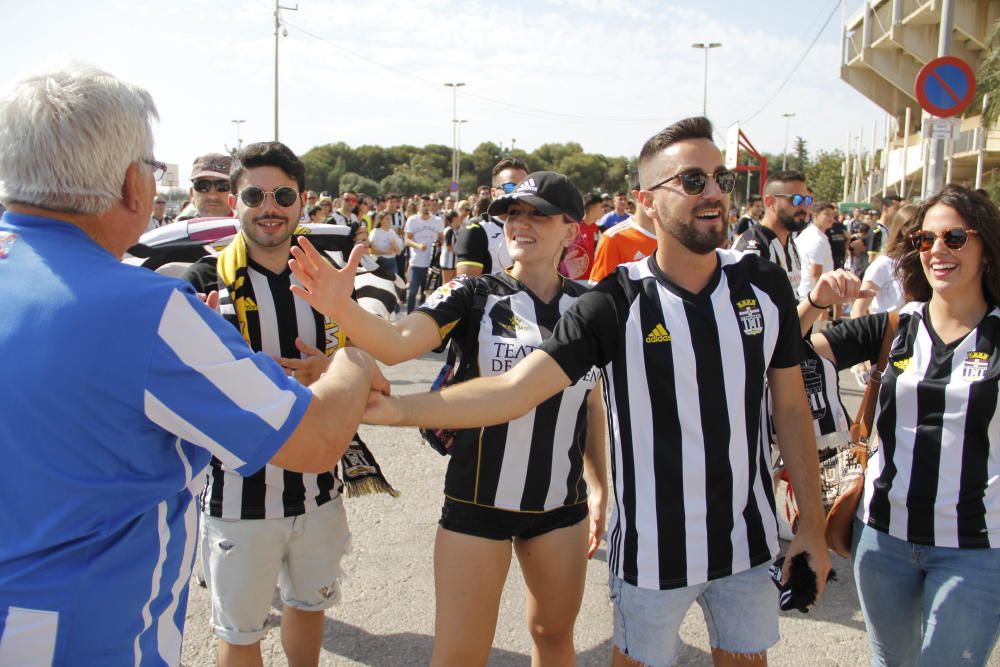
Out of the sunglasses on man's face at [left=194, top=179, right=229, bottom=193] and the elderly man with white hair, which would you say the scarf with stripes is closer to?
the elderly man with white hair

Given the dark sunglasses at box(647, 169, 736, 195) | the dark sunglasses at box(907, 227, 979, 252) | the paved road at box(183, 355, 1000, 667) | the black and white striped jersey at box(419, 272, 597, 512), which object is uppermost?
the dark sunglasses at box(647, 169, 736, 195)

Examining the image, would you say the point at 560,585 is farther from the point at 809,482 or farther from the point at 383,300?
the point at 383,300

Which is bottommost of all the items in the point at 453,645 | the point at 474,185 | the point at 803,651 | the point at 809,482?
the point at 803,651

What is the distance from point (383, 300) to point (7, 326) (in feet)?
6.22

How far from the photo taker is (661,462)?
7.40 ft

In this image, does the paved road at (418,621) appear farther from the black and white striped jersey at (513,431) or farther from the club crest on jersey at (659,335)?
the club crest on jersey at (659,335)

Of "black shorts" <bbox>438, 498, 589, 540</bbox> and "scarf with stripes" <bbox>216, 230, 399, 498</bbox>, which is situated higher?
"scarf with stripes" <bbox>216, 230, 399, 498</bbox>

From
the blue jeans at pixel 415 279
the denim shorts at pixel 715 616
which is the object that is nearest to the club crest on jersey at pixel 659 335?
the denim shorts at pixel 715 616

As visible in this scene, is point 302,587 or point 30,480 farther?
point 302,587

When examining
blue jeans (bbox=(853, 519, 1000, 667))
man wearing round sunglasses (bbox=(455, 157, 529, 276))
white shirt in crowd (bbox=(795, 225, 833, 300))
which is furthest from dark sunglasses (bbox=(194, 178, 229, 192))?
white shirt in crowd (bbox=(795, 225, 833, 300))

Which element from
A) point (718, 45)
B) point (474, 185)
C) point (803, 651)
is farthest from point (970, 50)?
point (474, 185)

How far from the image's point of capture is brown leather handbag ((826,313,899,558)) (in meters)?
2.71

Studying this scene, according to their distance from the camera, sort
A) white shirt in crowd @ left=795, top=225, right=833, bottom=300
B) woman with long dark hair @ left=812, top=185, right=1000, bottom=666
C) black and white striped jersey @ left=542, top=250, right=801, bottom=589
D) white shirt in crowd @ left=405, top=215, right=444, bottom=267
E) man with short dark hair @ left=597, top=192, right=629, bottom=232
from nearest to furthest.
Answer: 1. black and white striped jersey @ left=542, top=250, right=801, bottom=589
2. woman with long dark hair @ left=812, top=185, right=1000, bottom=666
3. white shirt in crowd @ left=795, top=225, right=833, bottom=300
4. man with short dark hair @ left=597, top=192, right=629, bottom=232
5. white shirt in crowd @ left=405, top=215, right=444, bottom=267

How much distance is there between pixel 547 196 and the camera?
9.40ft
